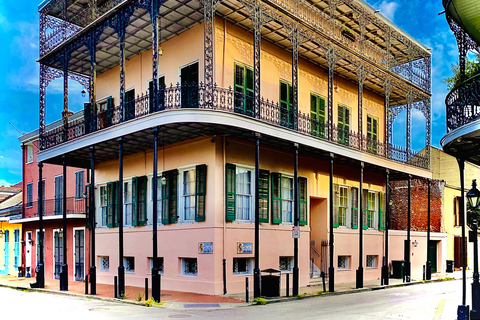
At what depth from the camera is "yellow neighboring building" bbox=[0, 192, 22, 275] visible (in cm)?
3156

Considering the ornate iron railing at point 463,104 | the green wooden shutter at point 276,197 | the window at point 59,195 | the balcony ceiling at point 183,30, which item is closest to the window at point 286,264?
the green wooden shutter at point 276,197

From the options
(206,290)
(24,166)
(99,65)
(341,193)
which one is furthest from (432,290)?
(24,166)

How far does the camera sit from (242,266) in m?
18.8

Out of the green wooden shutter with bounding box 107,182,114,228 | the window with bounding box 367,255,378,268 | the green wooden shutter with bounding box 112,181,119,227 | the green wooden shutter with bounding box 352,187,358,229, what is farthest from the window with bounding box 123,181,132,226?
the window with bounding box 367,255,378,268

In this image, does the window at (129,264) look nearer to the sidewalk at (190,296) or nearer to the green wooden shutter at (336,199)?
the sidewalk at (190,296)

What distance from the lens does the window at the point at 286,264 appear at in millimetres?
20359

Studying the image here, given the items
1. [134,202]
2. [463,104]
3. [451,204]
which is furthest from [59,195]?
[451,204]

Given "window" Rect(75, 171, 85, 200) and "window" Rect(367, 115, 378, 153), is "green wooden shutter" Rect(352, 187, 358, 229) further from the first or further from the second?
"window" Rect(75, 171, 85, 200)

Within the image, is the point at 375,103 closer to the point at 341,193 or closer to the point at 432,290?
the point at 341,193

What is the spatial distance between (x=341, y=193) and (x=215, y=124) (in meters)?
10.4

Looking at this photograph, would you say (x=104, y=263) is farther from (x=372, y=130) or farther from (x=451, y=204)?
(x=451, y=204)

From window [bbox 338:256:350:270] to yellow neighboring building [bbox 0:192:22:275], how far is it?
1895 cm

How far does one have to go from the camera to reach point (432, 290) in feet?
67.0

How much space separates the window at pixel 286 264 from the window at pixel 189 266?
3.67 meters
